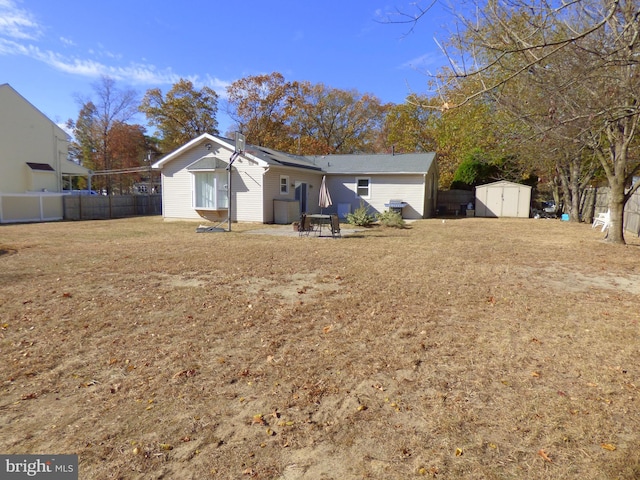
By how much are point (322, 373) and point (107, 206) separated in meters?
22.4

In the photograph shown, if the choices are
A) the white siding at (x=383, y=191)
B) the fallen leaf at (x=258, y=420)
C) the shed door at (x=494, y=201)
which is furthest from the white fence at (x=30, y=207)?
the shed door at (x=494, y=201)

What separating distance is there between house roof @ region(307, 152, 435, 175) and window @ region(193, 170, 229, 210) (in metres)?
6.68

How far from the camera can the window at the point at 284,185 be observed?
18206mm

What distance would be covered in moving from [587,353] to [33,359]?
5196mm

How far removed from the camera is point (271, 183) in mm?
17406

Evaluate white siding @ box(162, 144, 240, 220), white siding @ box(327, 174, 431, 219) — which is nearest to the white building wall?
white siding @ box(162, 144, 240, 220)

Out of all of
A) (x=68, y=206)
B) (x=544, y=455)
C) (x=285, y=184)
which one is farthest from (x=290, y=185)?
(x=544, y=455)

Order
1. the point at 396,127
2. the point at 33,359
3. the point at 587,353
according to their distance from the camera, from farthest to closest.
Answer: the point at 396,127
the point at 587,353
the point at 33,359

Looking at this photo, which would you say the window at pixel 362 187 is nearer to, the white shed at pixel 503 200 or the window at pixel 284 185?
the window at pixel 284 185

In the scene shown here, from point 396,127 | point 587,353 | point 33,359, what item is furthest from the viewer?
point 396,127

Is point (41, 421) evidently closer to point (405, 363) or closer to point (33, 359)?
point (33, 359)

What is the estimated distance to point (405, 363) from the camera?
3.61 m

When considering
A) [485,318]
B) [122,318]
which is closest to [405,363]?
[485,318]

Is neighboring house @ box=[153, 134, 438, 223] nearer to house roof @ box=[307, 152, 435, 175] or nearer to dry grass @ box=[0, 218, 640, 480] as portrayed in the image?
house roof @ box=[307, 152, 435, 175]
